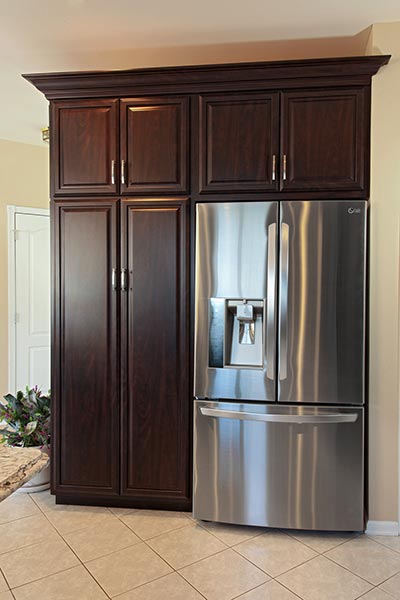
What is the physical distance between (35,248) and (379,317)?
330 centimetres

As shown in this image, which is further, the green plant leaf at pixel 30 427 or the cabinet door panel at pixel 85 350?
the green plant leaf at pixel 30 427

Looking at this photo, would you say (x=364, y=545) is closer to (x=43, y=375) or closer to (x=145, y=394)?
(x=145, y=394)

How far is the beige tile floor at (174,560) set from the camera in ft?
6.59

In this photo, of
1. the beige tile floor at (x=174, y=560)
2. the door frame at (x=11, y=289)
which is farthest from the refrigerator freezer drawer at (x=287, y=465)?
the door frame at (x=11, y=289)

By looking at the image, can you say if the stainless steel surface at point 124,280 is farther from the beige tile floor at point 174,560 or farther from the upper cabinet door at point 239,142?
the beige tile floor at point 174,560

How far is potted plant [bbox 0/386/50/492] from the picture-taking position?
3012mm

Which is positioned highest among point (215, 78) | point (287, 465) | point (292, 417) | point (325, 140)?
point (215, 78)

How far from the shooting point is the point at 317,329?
2441 millimetres

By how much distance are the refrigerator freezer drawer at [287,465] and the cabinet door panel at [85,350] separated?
632 millimetres

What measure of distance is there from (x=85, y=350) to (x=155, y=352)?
1.40 ft

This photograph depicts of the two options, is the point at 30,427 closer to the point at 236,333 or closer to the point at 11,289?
the point at 236,333

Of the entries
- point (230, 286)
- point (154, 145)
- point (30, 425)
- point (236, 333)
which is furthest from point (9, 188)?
point (236, 333)

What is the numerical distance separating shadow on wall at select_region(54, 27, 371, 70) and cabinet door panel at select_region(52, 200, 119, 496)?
96 centimetres

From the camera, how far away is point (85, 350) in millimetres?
2738
